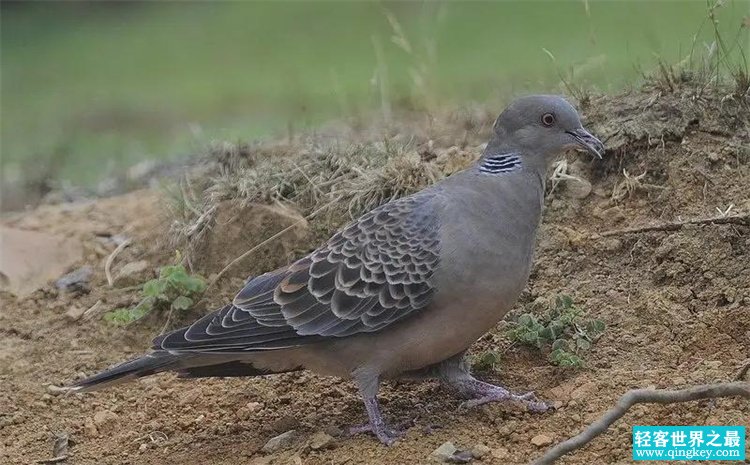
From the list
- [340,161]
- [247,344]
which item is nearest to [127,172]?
[340,161]

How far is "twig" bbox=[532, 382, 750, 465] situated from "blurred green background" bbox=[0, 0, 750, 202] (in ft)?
11.1

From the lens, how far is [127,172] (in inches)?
298

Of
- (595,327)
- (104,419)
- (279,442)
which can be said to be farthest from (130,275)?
→ (595,327)

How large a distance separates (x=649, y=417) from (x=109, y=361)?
2442 mm

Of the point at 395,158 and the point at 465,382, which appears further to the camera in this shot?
the point at 395,158

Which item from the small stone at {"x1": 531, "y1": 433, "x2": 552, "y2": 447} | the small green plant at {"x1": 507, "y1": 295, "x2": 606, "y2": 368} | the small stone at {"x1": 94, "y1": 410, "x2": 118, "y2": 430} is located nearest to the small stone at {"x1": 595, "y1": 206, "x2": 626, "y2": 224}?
the small green plant at {"x1": 507, "y1": 295, "x2": 606, "y2": 368}

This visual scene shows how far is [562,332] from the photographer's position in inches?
165

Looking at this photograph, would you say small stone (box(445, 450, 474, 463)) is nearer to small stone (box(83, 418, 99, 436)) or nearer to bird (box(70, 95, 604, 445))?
bird (box(70, 95, 604, 445))

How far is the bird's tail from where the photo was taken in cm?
389

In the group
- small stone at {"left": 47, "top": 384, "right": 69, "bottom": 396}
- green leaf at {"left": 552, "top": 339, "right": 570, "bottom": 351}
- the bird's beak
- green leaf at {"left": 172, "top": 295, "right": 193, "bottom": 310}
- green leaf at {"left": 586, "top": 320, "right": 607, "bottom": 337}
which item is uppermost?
the bird's beak

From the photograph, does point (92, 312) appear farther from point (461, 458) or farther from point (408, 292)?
point (461, 458)

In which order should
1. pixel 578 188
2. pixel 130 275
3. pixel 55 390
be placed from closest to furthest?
pixel 55 390 < pixel 578 188 < pixel 130 275

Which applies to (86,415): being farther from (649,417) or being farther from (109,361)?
(649,417)

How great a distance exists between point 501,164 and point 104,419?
6.05ft
